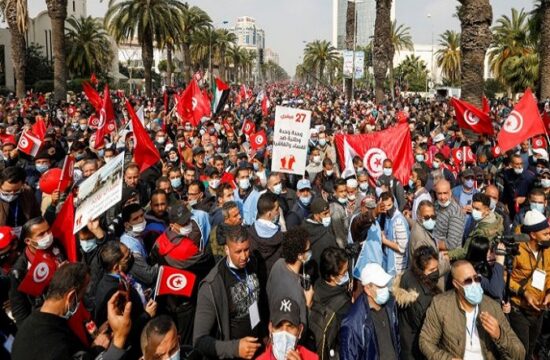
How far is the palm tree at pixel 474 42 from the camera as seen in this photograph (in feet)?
41.1

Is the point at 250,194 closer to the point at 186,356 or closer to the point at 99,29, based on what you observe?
the point at 186,356

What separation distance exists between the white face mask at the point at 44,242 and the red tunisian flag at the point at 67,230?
18 centimetres

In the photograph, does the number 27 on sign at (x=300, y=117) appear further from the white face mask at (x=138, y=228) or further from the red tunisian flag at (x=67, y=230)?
the red tunisian flag at (x=67, y=230)

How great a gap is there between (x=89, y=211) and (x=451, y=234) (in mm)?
3764

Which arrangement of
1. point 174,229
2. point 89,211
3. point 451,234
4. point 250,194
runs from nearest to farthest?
1. point 89,211
2. point 174,229
3. point 451,234
4. point 250,194

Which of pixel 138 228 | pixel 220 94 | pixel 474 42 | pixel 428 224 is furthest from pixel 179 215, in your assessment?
pixel 220 94

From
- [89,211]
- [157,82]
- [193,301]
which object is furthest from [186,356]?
[157,82]

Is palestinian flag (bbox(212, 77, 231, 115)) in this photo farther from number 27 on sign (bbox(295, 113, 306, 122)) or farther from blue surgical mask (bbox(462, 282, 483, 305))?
blue surgical mask (bbox(462, 282, 483, 305))

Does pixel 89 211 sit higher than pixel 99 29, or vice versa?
pixel 99 29

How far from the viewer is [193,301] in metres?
4.39

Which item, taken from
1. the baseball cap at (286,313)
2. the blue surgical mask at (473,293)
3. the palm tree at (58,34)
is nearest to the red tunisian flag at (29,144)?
the baseball cap at (286,313)

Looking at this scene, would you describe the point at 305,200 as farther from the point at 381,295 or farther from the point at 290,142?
the point at 381,295

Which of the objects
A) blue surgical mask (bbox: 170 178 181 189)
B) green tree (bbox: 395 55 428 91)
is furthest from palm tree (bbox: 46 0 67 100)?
green tree (bbox: 395 55 428 91)

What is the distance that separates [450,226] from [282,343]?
132 inches
